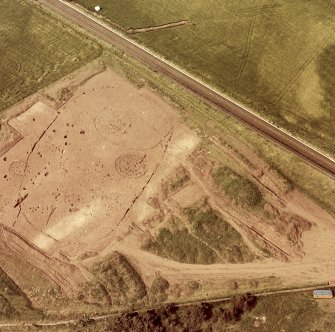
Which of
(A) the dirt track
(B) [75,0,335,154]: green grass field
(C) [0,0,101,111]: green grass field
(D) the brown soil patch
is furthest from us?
(C) [0,0,101,111]: green grass field

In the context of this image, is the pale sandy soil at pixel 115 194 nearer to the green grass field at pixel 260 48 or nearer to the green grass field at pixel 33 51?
the green grass field at pixel 33 51

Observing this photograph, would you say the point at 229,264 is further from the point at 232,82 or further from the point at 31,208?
the point at 232,82

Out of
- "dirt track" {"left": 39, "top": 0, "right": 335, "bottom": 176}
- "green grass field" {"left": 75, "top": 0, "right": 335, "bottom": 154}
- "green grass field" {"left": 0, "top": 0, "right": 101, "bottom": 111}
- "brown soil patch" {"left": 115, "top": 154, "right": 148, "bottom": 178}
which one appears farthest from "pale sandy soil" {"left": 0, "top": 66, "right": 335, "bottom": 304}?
"green grass field" {"left": 75, "top": 0, "right": 335, "bottom": 154}

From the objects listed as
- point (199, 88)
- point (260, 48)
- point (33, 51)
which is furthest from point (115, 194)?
point (260, 48)

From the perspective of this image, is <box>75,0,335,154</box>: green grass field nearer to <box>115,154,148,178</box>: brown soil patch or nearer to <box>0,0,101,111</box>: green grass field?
<box>0,0,101,111</box>: green grass field

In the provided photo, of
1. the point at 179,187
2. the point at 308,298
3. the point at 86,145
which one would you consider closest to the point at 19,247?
the point at 86,145

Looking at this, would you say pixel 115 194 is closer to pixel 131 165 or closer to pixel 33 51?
pixel 131 165

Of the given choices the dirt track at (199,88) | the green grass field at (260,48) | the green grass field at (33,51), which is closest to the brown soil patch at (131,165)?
the dirt track at (199,88)
